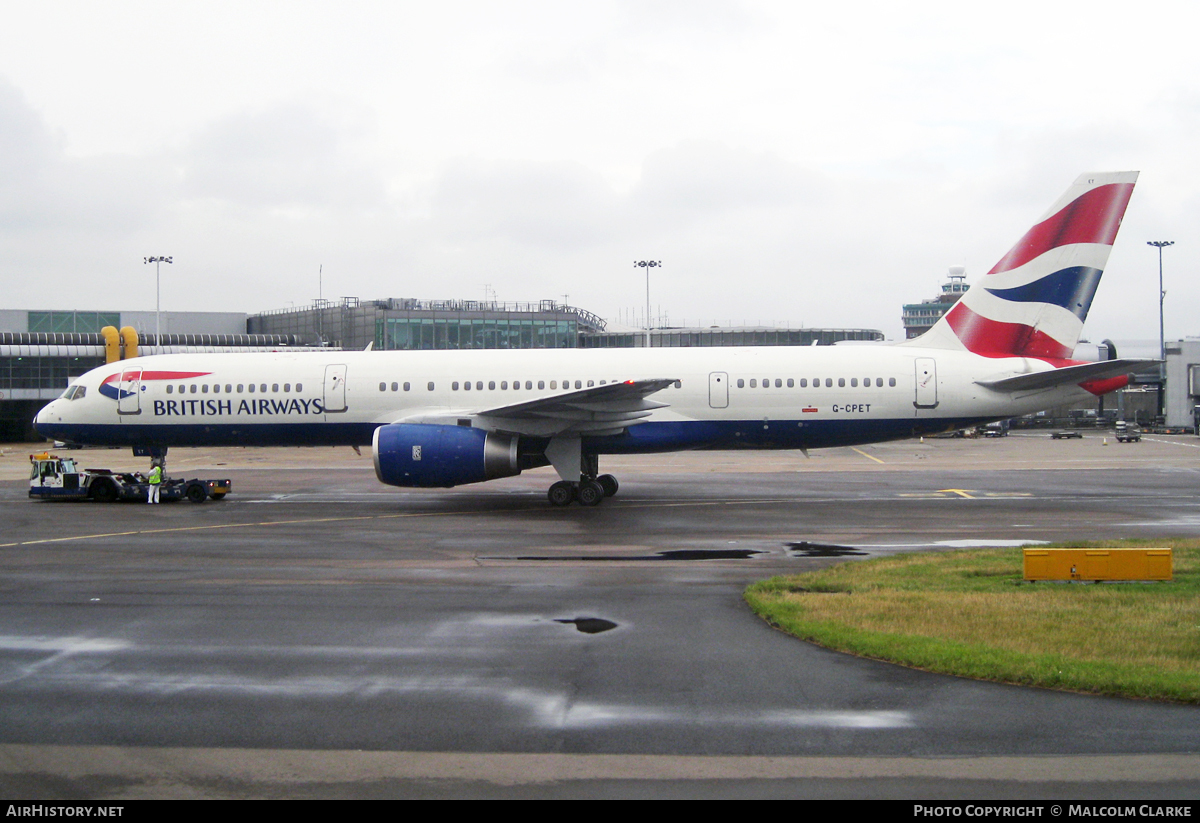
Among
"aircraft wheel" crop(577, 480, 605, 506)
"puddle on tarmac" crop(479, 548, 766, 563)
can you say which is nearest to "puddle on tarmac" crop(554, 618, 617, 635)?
"puddle on tarmac" crop(479, 548, 766, 563)

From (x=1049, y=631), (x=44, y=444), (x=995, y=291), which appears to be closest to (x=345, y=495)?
(x=995, y=291)

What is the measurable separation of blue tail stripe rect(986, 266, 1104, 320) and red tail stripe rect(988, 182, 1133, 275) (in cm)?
75

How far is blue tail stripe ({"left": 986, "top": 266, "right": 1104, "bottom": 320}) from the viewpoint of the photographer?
24406 mm

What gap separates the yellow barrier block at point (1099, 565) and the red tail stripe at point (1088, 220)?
45.7 ft

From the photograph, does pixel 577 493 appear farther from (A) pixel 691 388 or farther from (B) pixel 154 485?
(B) pixel 154 485

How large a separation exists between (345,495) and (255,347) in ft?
160

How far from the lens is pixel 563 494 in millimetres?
23656

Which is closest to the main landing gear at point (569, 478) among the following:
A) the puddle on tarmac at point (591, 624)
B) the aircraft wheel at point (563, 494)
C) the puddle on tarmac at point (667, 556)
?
the aircraft wheel at point (563, 494)

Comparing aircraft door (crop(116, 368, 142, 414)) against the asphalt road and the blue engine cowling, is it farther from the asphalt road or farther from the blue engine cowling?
the blue engine cowling

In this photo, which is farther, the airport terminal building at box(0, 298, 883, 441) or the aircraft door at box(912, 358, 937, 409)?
the airport terminal building at box(0, 298, 883, 441)

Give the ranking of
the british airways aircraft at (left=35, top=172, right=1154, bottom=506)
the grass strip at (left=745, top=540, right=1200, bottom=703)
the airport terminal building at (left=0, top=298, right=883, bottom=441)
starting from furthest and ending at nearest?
the airport terminal building at (left=0, top=298, right=883, bottom=441)
the british airways aircraft at (left=35, top=172, right=1154, bottom=506)
the grass strip at (left=745, top=540, right=1200, bottom=703)

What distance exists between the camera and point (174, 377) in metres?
26.1

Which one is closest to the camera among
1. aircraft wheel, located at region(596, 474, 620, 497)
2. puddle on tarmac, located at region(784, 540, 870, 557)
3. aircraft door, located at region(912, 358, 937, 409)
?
puddle on tarmac, located at region(784, 540, 870, 557)
